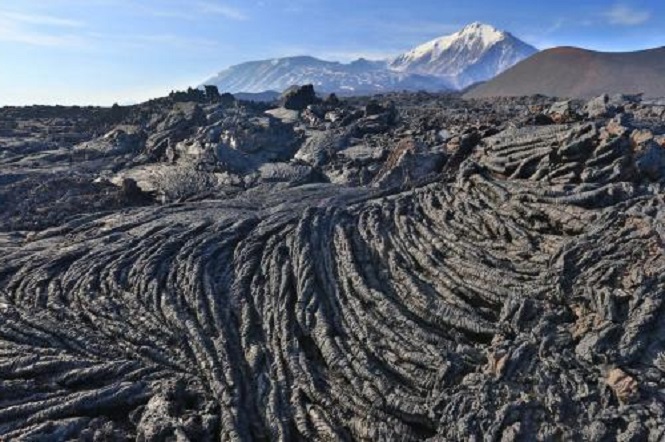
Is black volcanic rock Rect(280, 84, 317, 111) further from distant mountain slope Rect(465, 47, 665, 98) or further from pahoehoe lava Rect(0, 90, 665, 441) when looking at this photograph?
distant mountain slope Rect(465, 47, 665, 98)

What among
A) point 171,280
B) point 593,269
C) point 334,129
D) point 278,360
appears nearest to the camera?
point 593,269

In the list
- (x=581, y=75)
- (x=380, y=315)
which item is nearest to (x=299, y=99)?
(x=380, y=315)

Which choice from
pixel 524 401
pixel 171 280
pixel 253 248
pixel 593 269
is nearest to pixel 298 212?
pixel 253 248

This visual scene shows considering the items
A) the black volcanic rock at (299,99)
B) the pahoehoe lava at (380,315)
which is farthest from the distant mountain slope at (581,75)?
the pahoehoe lava at (380,315)

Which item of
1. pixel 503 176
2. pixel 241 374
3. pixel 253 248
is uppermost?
pixel 503 176

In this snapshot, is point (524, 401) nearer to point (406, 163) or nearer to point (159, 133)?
point (406, 163)

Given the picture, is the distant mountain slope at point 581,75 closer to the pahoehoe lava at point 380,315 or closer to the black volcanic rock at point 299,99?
the black volcanic rock at point 299,99

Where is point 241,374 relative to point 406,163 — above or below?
below
